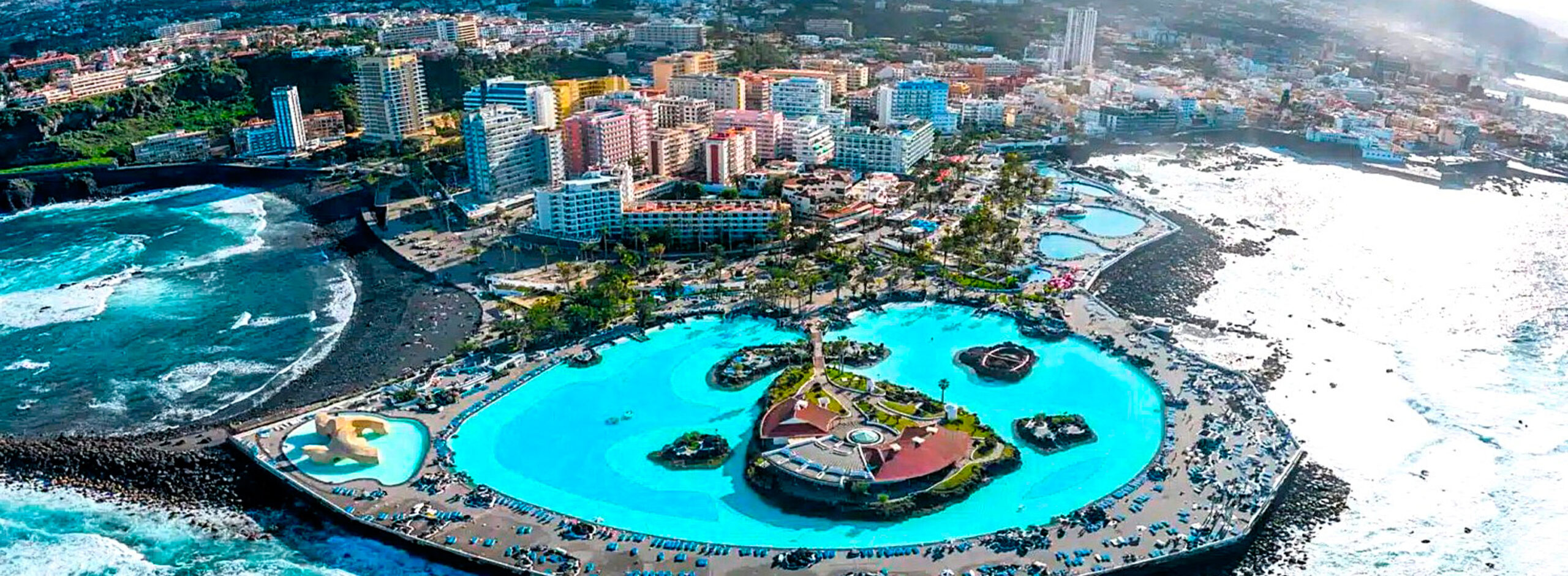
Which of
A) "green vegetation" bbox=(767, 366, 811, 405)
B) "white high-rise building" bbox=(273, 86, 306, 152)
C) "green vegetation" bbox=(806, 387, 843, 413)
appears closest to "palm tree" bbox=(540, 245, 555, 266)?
"green vegetation" bbox=(767, 366, 811, 405)

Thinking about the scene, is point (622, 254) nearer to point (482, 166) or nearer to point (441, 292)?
point (441, 292)

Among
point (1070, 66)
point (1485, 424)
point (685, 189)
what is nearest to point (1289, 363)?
point (1485, 424)

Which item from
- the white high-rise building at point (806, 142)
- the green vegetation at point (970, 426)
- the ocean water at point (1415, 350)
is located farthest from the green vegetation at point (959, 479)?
the white high-rise building at point (806, 142)

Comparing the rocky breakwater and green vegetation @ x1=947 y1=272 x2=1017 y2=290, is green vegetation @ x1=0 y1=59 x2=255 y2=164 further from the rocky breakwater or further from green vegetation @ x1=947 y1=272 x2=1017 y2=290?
green vegetation @ x1=947 y1=272 x2=1017 y2=290

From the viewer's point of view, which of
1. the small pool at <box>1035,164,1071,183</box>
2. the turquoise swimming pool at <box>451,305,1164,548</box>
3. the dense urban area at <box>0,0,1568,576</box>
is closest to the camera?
the turquoise swimming pool at <box>451,305,1164,548</box>

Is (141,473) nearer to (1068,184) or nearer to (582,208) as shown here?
(582,208)

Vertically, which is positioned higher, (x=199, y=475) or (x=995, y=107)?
(x=995, y=107)
